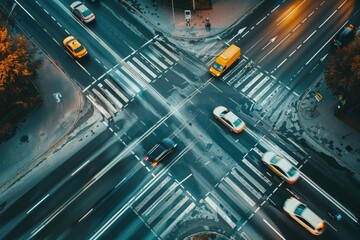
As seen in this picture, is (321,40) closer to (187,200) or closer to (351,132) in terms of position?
(351,132)

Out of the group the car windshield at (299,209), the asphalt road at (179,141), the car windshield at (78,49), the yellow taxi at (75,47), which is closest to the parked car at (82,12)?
the asphalt road at (179,141)

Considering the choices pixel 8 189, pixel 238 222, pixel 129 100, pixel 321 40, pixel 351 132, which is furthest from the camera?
pixel 321 40

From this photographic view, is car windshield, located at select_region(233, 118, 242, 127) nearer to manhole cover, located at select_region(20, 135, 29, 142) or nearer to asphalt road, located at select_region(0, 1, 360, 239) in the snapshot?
asphalt road, located at select_region(0, 1, 360, 239)

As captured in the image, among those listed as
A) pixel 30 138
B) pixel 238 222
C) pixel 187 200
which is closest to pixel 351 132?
pixel 238 222

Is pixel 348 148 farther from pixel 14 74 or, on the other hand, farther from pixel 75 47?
pixel 14 74

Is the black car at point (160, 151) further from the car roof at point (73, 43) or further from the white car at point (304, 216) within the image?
the car roof at point (73, 43)

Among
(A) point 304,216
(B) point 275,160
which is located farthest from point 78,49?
(A) point 304,216
